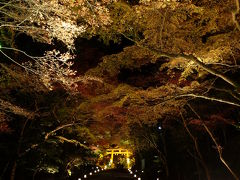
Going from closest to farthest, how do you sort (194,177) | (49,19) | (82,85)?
(49,19), (82,85), (194,177)

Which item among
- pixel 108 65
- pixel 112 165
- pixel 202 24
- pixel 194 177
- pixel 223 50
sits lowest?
pixel 194 177

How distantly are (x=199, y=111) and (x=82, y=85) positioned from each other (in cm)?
538

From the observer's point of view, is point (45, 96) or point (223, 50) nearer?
point (223, 50)

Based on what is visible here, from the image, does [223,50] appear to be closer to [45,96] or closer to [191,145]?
[45,96]

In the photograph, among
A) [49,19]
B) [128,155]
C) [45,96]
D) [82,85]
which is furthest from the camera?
[128,155]

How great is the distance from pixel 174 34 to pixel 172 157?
13288 millimetres

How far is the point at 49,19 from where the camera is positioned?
5328mm

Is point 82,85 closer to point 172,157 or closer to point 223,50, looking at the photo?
point 223,50

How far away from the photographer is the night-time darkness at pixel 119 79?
5988mm

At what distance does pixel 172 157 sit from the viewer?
791 inches

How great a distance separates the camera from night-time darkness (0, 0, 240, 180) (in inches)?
236

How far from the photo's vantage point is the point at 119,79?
1549 centimetres

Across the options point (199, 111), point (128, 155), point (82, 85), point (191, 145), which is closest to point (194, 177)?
point (191, 145)

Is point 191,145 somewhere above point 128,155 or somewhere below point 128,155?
below
